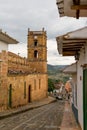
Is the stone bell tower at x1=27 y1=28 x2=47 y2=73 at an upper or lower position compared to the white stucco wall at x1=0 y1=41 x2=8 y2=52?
upper

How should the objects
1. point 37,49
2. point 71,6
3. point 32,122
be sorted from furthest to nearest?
point 37,49 < point 32,122 < point 71,6

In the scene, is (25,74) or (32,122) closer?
(32,122)

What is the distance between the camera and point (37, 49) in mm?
57125

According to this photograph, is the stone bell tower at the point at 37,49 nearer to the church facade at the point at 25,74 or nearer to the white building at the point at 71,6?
the church facade at the point at 25,74

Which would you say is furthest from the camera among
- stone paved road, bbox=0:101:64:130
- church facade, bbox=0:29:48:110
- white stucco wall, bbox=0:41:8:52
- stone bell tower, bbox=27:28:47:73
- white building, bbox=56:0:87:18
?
stone bell tower, bbox=27:28:47:73

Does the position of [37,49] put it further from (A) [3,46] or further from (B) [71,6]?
(B) [71,6]

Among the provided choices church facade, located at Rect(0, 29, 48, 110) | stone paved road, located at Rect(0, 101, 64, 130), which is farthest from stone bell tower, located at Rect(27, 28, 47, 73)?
stone paved road, located at Rect(0, 101, 64, 130)

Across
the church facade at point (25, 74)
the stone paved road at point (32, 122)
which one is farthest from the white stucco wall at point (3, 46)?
the stone paved road at point (32, 122)

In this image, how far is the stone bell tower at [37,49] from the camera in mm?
56562

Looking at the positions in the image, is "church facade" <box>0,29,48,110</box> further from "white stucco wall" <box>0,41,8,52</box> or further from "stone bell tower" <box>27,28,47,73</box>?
"white stucco wall" <box>0,41,8,52</box>

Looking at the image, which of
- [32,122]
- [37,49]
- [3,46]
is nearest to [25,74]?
[3,46]

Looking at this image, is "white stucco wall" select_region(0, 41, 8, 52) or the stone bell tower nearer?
"white stucco wall" select_region(0, 41, 8, 52)

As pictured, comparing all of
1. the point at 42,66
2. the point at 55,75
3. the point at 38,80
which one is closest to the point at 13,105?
the point at 38,80

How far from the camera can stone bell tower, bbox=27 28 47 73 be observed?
56.6m
